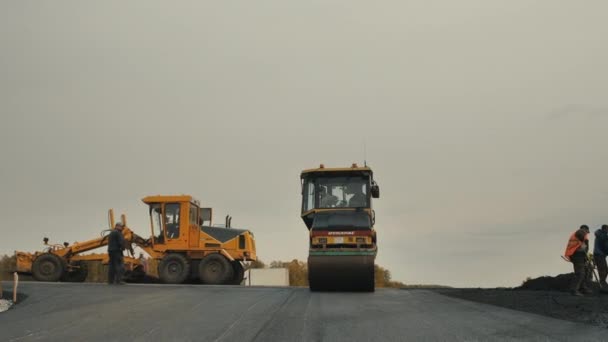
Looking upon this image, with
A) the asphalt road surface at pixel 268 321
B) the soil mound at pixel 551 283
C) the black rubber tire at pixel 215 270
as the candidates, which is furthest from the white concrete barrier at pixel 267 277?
the asphalt road surface at pixel 268 321

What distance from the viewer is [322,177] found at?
1950 cm

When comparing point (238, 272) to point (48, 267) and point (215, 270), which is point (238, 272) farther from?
point (48, 267)

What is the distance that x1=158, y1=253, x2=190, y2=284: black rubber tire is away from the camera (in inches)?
974

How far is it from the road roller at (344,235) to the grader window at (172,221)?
306 inches

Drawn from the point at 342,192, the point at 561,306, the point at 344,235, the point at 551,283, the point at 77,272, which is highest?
the point at 342,192

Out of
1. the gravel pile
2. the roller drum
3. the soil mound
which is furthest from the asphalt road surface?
the soil mound

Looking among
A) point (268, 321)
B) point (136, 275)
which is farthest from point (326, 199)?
point (136, 275)

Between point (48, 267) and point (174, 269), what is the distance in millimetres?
5189

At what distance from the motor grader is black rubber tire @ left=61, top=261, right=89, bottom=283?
0.75 feet

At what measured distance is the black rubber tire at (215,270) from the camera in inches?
974

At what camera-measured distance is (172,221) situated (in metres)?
25.5

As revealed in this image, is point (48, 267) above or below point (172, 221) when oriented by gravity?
below

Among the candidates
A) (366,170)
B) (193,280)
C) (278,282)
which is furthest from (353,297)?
(278,282)

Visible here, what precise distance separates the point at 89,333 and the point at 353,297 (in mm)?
7652
